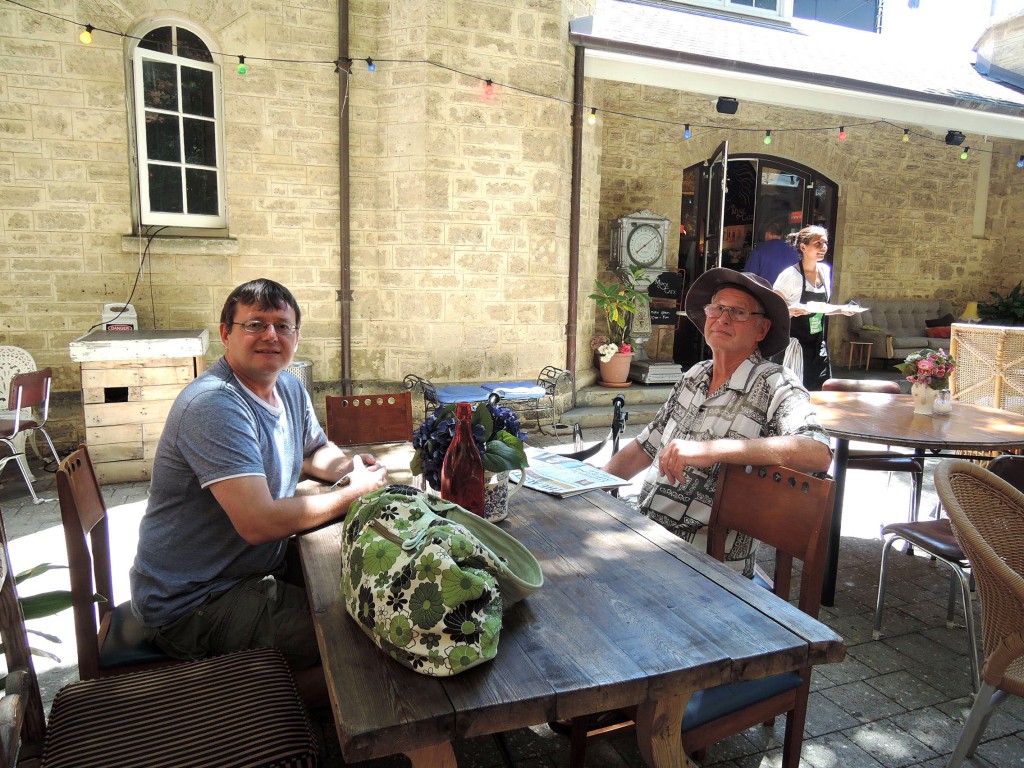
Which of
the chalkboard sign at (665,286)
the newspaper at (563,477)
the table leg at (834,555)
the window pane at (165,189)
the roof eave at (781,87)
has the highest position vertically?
the roof eave at (781,87)

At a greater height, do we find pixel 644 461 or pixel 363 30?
pixel 363 30

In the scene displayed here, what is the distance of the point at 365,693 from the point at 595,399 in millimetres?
6185

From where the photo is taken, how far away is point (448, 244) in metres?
6.32

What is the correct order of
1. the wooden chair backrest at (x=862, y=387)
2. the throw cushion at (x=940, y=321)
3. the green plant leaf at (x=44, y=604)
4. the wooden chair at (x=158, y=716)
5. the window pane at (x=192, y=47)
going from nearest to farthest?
the wooden chair at (x=158, y=716)
the green plant leaf at (x=44, y=604)
the wooden chair backrest at (x=862, y=387)
the window pane at (x=192, y=47)
the throw cushion at (x=940, y=321)

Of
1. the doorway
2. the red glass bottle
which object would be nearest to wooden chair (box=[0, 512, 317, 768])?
the red glass bottle

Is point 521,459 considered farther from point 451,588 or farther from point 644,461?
point 644,461

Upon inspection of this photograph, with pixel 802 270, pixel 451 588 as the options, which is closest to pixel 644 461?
pixel 451 588

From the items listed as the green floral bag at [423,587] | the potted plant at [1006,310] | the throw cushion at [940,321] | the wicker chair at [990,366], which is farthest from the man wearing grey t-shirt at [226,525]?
the potted plant at [1006,310]

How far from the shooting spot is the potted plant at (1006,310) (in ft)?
35.9

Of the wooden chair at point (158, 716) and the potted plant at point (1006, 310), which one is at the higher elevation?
the potted plant at point (1006, 310)

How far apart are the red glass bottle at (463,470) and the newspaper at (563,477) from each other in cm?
→ 45

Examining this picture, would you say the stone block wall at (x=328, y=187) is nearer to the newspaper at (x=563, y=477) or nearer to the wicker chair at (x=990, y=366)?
the wicker chair at (x=990, y=366)

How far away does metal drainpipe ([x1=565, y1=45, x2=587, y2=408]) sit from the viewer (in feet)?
21.9

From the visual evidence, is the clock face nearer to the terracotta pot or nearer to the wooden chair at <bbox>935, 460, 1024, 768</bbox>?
the terracotta pot
